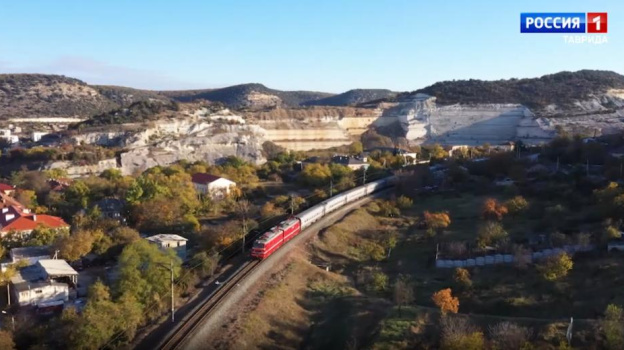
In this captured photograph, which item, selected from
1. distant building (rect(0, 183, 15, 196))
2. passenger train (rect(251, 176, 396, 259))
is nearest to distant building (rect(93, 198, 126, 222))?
distant building (rect(0, 183, 15, 196))

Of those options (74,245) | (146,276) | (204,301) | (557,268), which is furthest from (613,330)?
(74,245)

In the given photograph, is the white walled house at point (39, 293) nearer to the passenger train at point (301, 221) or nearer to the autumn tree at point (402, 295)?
the passenger train at point (301, 221)

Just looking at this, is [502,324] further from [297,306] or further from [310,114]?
[310,114]

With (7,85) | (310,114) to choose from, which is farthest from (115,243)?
(7,85)

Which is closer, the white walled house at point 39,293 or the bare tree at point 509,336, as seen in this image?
the bare tree at point 509,336

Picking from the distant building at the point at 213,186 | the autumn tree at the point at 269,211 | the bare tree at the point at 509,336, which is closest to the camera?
the bare tree at the point at 509,336

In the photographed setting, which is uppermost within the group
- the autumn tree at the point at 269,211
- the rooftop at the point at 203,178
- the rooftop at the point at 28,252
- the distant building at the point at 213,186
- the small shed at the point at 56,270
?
the rooftop at the point at 203,178

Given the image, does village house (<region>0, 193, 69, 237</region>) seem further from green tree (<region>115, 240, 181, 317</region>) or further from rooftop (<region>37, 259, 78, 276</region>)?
green tree (<region>115, 240, 181, 317</region>)

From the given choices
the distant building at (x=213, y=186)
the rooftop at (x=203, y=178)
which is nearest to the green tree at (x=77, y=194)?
the distant building at (x=213, y=186)
